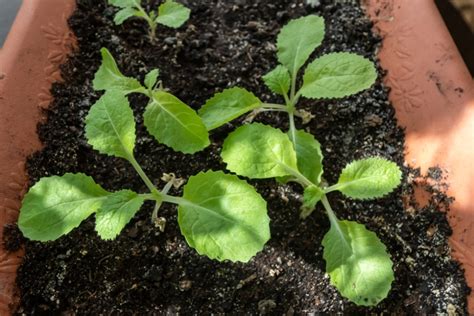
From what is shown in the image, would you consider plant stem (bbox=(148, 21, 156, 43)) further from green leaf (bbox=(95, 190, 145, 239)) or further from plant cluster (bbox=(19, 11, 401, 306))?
green leaf (bbox=(95, 190, 145, 239))

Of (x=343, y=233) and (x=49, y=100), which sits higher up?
(x=49, y=100)

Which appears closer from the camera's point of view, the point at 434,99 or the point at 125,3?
the point at 434,99

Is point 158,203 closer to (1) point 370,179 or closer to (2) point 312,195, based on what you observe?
(2) point 312,195

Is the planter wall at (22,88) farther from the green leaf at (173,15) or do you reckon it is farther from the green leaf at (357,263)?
the green leaf at (357,263)

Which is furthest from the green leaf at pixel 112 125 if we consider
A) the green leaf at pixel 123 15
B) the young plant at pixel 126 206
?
the green leaf at pixel 123 15

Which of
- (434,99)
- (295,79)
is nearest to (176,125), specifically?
(295,79)

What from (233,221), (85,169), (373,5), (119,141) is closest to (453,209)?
(233,221)

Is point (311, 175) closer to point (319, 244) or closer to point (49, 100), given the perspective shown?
point (319, 244)
